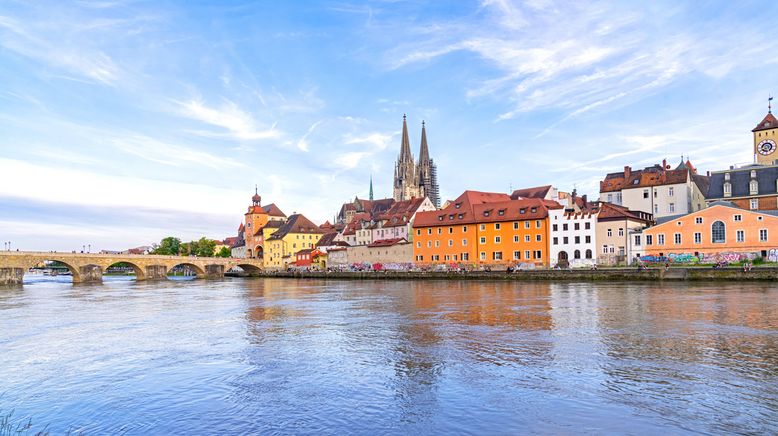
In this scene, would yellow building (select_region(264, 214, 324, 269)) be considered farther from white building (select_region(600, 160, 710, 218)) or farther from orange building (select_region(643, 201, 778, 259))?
orange building (select_region(643, 201, 778, 259))

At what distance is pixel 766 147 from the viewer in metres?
83.8

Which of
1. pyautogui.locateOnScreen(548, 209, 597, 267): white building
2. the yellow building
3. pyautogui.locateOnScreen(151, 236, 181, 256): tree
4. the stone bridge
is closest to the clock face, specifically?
pyautogui.locateOnScreen(548, 209, 597, 267): white building

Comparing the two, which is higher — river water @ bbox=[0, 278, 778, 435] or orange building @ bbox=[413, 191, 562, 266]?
orange building @ bbox=[413, 191, 562, 266]

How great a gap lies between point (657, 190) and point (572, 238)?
59.7 feet

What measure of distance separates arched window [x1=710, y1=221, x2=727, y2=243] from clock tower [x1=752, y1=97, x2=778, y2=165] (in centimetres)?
3267

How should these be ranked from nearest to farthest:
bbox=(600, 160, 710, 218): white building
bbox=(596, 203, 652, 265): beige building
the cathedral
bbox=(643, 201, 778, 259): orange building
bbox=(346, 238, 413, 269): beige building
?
bbox=(643, 201, 778, 259): orange building < bbox=(596, 203, 652, 265): beige building < bbox=(600, 160, 710, 218): white building < bbox=(346, 238, 413, 269): beige building < the cathedral

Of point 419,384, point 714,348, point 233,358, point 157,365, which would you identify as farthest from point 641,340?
point 157,365

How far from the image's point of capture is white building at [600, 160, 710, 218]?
75.6 metres

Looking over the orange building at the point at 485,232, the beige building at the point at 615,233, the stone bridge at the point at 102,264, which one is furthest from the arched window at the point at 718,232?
the stone bridge at the point at 102,264

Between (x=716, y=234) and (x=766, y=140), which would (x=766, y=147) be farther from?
(x=716, y=234)

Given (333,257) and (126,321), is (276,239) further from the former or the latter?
(126,321)

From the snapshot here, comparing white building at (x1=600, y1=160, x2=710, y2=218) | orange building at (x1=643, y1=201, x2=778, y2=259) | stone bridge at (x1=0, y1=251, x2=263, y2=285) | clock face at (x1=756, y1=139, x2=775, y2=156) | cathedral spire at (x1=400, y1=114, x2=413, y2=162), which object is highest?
cathedral spire at (x1=400, y1=114, x2=413, y2=162)

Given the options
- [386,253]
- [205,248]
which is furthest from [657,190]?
[205,248]

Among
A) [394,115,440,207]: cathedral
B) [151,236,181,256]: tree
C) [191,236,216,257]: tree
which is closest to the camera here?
[191,236,216,257]: tree
